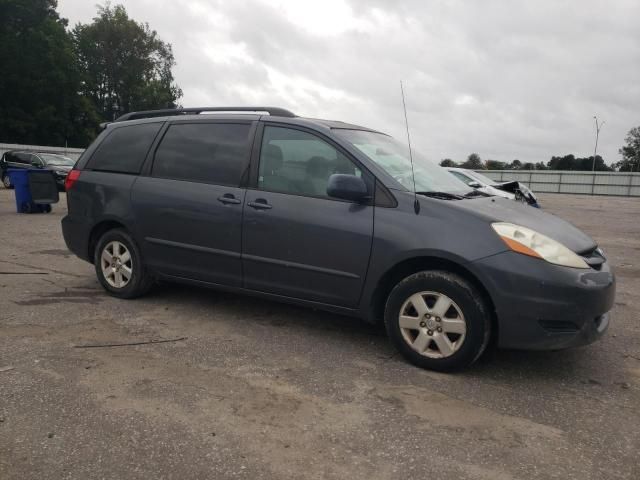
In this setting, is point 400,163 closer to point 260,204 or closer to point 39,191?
point 260,204

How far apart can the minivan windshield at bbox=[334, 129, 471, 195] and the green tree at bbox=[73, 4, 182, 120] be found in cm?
5943

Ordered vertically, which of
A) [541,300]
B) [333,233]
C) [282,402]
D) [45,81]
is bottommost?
[282,402]

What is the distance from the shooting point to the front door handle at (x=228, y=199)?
13.7 ft

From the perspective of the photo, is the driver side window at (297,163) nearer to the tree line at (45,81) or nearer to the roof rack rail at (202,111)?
the roof rack rail at (202,111)

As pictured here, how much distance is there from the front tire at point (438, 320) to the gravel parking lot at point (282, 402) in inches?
5.1

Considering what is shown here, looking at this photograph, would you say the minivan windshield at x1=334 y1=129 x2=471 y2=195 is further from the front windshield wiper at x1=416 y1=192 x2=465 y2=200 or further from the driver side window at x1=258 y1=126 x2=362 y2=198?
the driver side window at x1=258 y1=126 x2=362 y2=198

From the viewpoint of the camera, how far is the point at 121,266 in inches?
192

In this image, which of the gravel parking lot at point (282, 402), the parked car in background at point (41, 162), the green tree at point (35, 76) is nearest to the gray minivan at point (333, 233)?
the gravel parking lot at point (282, 402)

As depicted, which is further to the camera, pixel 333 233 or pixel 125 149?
pixel 125 149

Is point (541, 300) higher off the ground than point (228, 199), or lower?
lower

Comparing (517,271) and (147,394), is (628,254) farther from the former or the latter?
(147,394)

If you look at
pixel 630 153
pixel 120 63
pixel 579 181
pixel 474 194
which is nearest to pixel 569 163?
pixel 630 153

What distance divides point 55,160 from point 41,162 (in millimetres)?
469

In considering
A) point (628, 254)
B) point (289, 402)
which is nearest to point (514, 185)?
point (628, 254)
